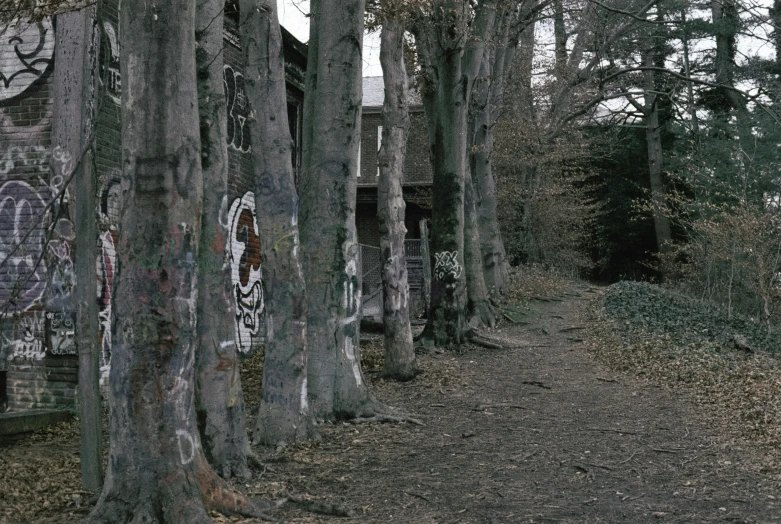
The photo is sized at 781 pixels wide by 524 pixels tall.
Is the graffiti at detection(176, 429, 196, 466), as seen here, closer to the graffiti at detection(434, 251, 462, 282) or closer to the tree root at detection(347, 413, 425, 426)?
the tree root at detection(347, 413, 425, 426)

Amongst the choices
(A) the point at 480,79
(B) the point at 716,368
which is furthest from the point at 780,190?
(B) the point at 716,368

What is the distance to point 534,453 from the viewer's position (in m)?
7.23

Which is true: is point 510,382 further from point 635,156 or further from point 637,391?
point 635,156

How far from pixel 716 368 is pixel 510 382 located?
3098mm

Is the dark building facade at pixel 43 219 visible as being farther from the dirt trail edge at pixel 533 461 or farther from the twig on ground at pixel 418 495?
the twig on ground at pixel 418 495

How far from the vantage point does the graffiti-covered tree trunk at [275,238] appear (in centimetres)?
730

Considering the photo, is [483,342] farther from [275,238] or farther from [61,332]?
[275,238]

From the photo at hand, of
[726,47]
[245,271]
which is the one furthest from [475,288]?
[726,47]

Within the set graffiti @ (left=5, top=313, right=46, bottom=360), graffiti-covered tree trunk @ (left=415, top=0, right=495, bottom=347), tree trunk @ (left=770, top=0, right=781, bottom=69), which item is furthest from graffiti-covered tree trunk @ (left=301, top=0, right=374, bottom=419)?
tree trunk @ (left=770, top=0, right=781, bottom=69)

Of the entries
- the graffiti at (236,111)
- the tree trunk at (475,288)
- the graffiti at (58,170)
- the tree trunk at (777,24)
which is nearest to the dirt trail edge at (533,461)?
the graffiti at (58,170)

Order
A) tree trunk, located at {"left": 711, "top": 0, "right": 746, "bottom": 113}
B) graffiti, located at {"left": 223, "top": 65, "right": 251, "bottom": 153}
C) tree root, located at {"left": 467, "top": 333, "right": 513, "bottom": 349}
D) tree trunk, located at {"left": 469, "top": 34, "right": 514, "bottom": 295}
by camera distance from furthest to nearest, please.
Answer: tree trunk, located at {"left": 711, "top": 0, "right": 746, "bottom": 113}, tree trunk, located at {"left": 469, "top": 34, "right": 514, "bottom": 295}, tree root, located at {"left": 467, "top": 333, "right": 513, "bottom": 349}, graffiti, located at {"left": 223, "top": 65, "right": 251, "bottom": 153}

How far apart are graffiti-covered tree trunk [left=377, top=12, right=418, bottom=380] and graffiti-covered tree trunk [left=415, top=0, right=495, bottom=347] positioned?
2824mm

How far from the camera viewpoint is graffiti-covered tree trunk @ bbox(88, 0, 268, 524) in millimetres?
4504

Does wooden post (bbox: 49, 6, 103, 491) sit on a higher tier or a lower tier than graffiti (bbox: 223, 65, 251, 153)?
lower
